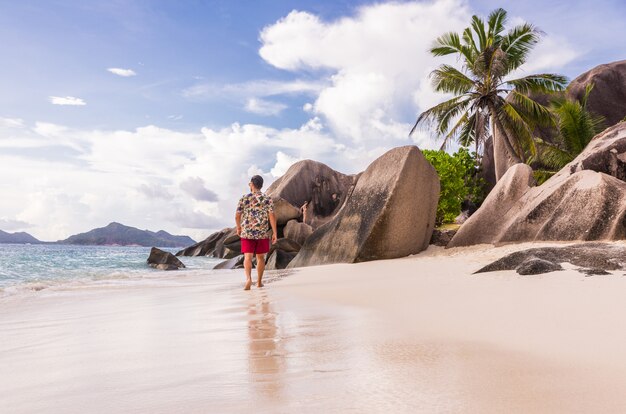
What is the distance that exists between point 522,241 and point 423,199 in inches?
88.2

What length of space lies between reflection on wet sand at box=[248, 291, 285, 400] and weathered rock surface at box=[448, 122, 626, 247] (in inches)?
273

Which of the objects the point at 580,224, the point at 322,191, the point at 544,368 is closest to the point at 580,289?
the point at 544,368

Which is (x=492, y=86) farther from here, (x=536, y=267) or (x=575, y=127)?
(x=536, y=267)

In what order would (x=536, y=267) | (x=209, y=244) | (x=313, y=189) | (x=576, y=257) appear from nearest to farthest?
(x=536, y=267), (x=576, y=257), (x=313, y=189), (x=209, y=244)

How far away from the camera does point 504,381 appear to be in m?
1.77

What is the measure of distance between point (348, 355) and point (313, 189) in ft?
90.7

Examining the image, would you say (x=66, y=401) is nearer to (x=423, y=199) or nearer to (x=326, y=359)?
(x=326, y=359)

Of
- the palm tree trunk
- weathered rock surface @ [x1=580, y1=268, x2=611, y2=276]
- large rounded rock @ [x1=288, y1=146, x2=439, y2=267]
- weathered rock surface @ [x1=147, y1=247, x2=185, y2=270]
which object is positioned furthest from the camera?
the palm tree trunk

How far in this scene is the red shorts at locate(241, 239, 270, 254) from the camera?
7.21 metres

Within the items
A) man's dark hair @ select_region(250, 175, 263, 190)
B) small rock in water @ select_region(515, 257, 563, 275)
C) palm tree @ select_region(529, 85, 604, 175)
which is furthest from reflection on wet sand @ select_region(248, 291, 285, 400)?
palm tree @ select_region(529, 85, 604, 175)

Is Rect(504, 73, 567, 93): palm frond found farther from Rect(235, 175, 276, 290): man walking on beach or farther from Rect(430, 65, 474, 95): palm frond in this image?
Rect(235, 175, 276, 290): man walking on beach

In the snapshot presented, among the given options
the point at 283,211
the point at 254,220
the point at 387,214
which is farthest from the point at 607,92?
the point at 254,220

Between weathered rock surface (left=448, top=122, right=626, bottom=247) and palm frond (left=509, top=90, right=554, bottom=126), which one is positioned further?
palm frond (left=509, top=90, right=554, bottom=126)

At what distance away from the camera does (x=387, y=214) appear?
1003cm
